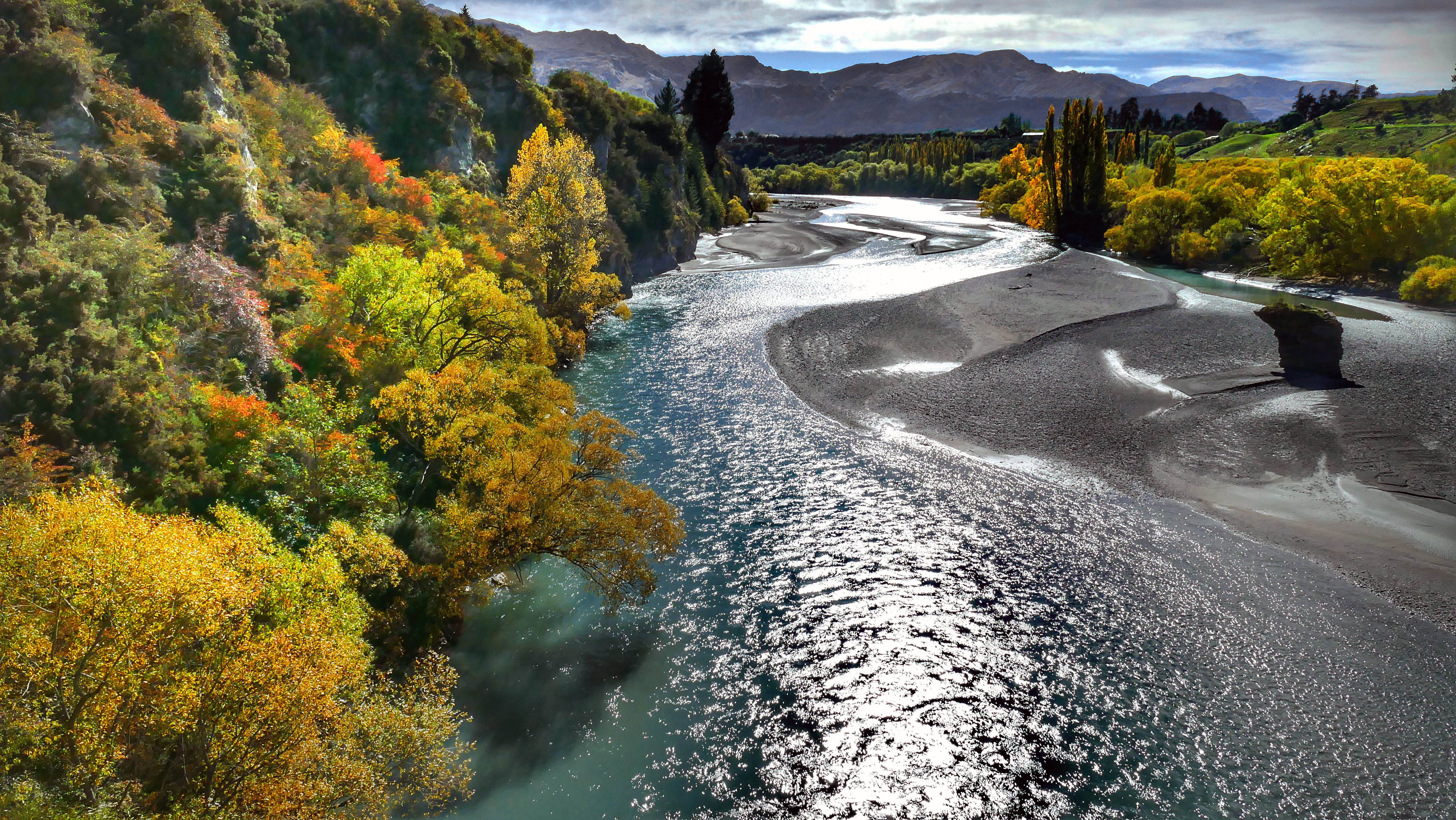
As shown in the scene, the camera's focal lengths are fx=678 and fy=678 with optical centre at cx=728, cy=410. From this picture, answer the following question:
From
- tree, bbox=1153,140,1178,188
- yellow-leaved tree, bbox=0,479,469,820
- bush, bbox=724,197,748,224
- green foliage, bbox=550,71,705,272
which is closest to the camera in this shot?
yellow-leaved tree, bbox=0,479,469,820

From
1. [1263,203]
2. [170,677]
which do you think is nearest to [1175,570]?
[170,677]

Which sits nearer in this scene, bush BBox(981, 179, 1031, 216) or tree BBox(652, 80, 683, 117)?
tree BBox(652, 80, 683, 117)

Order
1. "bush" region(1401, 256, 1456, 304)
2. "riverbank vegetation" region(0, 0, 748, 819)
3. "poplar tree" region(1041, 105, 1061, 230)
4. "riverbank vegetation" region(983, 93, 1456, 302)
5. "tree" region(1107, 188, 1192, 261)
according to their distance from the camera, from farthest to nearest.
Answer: "poplar tree" region(1041, 105, 1061, 230), "tree" region(1107, 188, 1192, 261), "riverbank vegetation" region(983, 93, 1456, 302), "bush" region(1401, 256, 1456, 304), "riverbank vegetation" region(0, 0, 748, 819)

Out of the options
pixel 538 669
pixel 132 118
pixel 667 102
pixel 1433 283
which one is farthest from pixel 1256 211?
pixel 132 118

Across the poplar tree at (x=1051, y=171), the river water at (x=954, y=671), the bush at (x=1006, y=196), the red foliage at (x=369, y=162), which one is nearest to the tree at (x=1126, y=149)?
the bush at (x=1006, y=196)

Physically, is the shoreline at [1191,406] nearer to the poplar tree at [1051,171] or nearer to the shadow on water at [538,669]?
the shadow on water at [538,669]

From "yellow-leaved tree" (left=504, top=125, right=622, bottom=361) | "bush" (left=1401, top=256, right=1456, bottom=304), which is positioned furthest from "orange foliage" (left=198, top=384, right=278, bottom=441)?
"bush" (left=1401, top=256, right=1456, bottom=304)

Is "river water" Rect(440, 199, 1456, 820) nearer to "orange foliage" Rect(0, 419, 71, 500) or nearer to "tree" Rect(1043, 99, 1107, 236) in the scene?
"orange foliage" Rect(0, 419, 71, 500)

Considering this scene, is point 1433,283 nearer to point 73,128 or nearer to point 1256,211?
point 1256,211
